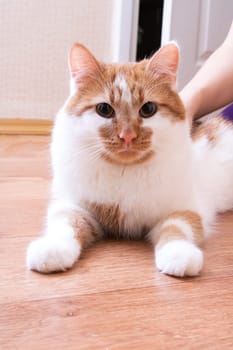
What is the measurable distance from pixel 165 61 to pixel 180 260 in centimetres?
46

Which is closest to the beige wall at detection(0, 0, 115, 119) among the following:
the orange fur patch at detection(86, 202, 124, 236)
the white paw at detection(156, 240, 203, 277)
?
the orange fur patch at detection(86, 202, 124, 236)

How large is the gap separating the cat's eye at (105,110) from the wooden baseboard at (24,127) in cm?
191

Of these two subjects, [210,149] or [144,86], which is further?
[210,149]

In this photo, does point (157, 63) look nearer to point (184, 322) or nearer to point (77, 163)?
point (77, 163)

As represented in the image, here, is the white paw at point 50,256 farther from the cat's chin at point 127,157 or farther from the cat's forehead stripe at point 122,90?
the cat's forehead stripe at point 122,90

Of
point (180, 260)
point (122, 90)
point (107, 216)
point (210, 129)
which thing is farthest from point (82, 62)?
point (210, 129)

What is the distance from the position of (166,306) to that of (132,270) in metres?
0.16

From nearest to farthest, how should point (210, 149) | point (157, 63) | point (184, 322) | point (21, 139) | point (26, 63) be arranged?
point (184, 322)
point (157, 63)
point (210, 149)
point (21, 139)
point (26, 63)

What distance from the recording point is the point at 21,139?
8.93ft

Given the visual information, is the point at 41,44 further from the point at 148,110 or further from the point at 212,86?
the point at 148,110

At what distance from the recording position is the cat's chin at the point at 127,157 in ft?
3.24

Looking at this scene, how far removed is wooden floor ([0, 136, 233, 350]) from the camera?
0.70 m

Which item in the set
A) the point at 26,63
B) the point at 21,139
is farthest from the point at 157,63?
the point at 26,63

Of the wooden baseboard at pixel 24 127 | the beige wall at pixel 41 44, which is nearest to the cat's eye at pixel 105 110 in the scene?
the wooden baseboard at pixel 24 127
